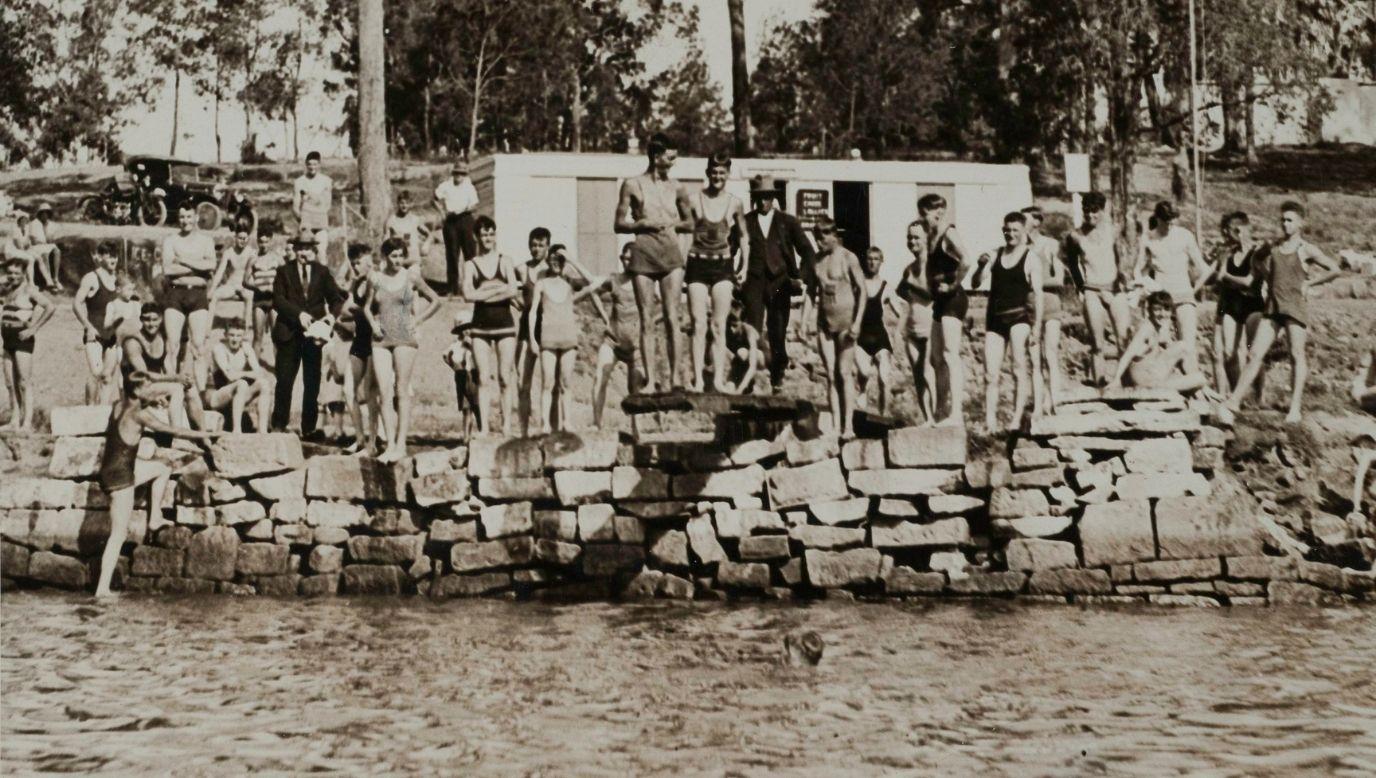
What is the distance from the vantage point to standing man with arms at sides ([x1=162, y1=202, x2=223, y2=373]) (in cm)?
1508

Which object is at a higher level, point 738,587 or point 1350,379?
point 1350,379

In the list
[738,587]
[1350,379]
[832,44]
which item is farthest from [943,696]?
[832,44]

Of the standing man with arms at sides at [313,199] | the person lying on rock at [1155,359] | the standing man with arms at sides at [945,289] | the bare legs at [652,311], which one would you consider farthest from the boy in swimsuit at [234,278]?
the person lying on rock at [1155,359]

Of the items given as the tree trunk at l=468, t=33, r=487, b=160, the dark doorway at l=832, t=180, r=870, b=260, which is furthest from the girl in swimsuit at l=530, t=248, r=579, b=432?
the tree trunk at l=468, t=33, r=487, b=160

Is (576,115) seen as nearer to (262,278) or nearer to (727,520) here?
(262,278)

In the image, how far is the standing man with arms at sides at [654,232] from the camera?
520 inches

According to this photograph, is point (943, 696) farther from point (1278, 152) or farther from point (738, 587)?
point (1278, 152)

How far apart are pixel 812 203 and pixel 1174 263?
43.4 ft

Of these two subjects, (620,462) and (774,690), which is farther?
(620,462)

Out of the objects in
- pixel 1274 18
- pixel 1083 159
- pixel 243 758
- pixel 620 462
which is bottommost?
pixel 243 758

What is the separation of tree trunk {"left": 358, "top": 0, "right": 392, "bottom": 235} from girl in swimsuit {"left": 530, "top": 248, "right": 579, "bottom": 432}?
8.86 metres

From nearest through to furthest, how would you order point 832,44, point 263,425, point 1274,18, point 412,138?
point 263,425
point 1274,18
point 832,44
point 412,138

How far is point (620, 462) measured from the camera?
14445 mm

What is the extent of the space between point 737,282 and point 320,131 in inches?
1655
